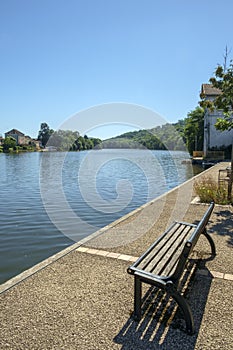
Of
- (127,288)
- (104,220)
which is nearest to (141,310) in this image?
(127,288)

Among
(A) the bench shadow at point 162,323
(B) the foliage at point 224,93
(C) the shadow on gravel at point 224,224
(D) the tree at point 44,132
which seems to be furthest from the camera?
(D) the tree at point 44,132

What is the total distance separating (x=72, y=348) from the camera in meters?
2.71

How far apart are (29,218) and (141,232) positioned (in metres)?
5.02

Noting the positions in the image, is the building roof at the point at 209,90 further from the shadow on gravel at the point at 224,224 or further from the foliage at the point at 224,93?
the shadow on gravel at the point at 224,224

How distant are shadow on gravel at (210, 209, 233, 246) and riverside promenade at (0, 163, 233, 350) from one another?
2.09 ft

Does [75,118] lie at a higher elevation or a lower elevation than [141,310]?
higher

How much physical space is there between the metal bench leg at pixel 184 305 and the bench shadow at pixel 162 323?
0.08 metres

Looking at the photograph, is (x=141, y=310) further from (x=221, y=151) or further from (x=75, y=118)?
(x=221, y=151)

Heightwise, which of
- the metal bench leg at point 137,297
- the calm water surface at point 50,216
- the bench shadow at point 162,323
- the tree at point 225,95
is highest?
the tree at point 225,95

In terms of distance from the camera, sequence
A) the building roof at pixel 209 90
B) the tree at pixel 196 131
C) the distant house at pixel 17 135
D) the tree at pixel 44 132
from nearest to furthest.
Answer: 1. the building roof at pixel 209 90
2. the tree at pixel 196 131
3. the distant house at pixel 17 135
4. the tree at pixel 44 132

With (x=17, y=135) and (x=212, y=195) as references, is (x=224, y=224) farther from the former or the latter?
(x=17, y=135)

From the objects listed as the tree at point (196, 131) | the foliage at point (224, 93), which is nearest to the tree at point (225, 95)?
the foliage at point (224, 93)

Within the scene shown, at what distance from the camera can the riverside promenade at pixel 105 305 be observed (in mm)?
2820

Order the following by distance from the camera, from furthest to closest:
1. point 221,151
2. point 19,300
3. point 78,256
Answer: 1. point 221,151
2. point 78,256
3. point 19,300
